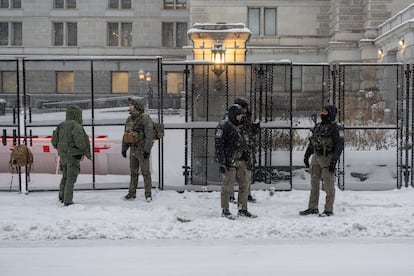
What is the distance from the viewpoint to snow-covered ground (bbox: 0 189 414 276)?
7230 millimetres

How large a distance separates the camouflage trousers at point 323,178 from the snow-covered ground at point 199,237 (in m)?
0.36

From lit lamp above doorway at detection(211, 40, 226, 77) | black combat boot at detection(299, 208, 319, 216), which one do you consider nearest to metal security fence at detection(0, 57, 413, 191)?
lit lamp above doorway at detection(211, 40, 226, 77)

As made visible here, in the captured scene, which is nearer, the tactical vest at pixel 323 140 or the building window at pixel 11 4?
the tactical vest at pixel 323 140

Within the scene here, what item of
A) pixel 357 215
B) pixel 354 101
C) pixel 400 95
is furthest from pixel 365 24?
pixel 357 215

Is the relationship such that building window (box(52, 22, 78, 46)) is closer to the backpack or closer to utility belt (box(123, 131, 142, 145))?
the backpack

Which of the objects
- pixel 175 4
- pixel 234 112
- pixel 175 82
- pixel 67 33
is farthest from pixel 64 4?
pixel 234 112

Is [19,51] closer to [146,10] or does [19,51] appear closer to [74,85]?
[74,85]

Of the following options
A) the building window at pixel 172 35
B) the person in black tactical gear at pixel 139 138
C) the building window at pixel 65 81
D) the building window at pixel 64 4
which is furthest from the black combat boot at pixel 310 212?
the building window at pixel 64 4

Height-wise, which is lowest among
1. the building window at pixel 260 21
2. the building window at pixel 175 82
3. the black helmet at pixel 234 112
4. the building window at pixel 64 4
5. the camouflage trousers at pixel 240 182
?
the camouflage trousers at pixel 240 182

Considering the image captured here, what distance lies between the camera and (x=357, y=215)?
1002 centimetres

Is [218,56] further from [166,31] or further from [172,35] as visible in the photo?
[166,31]

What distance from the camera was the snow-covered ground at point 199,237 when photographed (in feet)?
23.7

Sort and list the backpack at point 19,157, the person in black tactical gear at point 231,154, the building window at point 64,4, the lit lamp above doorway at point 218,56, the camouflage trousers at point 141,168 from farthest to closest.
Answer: the building window at point 64,4 → the lit lamp above doorway at point 218,56 → the backpack at point 19,157 → the camouflage trousers at point 141,168 → the person in black tactical gear at point 231,154

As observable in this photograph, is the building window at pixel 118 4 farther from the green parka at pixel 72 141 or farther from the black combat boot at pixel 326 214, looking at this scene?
the black combat boot at pixel 326 214
